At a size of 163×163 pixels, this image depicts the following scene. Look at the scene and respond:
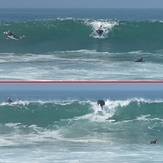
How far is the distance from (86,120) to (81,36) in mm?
2978

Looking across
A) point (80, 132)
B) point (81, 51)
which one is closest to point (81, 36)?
point (81, 51)

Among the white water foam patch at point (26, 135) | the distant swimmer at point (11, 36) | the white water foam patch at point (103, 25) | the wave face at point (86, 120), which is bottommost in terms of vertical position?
the white water foam patch at point (26, 135)

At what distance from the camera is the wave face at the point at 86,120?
1419 centimetres

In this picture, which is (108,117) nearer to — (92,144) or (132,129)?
(132,129)

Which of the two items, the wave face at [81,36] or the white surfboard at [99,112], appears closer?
the wave face at [81,36]

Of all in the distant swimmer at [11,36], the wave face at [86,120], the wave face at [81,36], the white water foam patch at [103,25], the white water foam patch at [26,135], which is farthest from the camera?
the white water foam patch at [103,25]

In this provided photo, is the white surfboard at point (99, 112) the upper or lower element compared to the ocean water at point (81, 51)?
lower

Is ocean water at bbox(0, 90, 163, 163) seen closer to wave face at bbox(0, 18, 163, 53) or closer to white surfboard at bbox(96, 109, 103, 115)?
white surfboard at bbox(96, 109, 103, 115)

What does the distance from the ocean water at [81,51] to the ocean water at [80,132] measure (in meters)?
1.68

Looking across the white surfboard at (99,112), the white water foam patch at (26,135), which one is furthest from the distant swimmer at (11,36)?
the white surfboard at (99,112)

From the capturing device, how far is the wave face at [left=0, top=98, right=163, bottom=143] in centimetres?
1419

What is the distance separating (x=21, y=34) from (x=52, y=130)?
385cm

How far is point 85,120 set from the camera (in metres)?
15.3

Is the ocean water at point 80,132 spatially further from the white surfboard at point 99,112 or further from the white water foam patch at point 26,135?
the white surfboard at point 99,112
